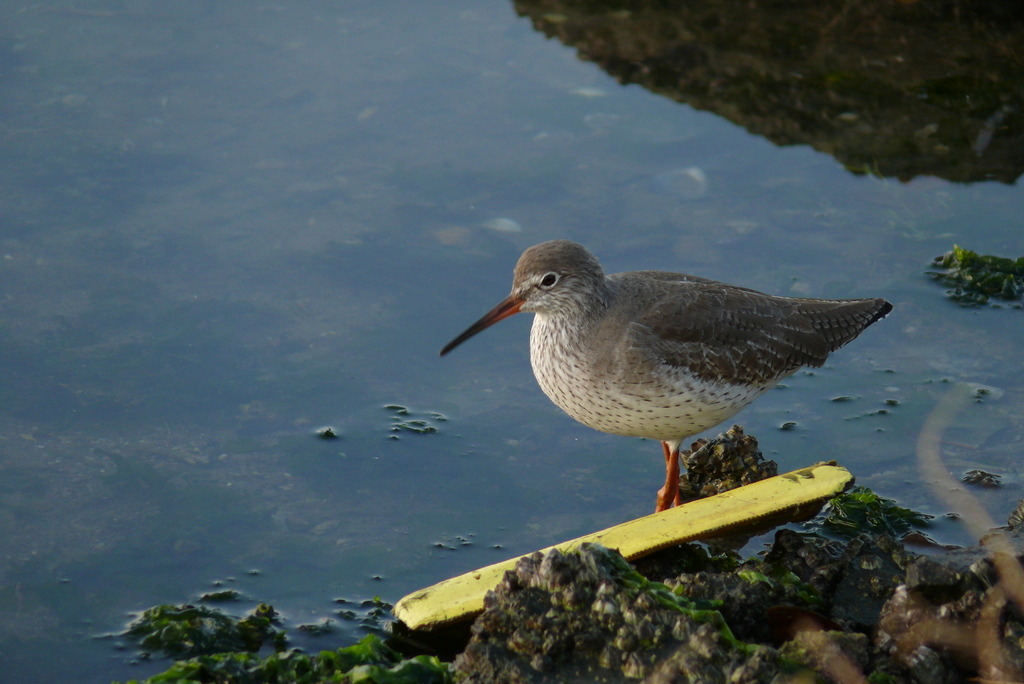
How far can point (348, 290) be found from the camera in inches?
265

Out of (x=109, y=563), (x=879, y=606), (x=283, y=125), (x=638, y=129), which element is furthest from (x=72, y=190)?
(x=879, y=606)

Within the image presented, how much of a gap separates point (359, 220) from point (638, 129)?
2618mm

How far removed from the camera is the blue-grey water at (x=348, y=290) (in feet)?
16.5

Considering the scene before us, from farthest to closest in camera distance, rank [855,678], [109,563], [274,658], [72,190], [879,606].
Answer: [72,190] → [109,563] → [879,606] → [274,658] → [855,678]

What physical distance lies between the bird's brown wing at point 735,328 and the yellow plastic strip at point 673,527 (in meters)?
0.68

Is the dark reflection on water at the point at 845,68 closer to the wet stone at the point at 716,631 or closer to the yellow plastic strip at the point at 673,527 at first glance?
the yellow plastic strip at the point at 673,527

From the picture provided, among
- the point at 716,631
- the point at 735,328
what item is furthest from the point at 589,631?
the point at 735,328

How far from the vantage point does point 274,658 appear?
3938mm

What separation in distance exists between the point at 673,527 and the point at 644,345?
986 millimetres

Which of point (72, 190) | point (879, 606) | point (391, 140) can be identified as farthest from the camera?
point (391, 140)

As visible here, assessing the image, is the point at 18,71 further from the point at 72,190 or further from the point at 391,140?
the point at 391,140

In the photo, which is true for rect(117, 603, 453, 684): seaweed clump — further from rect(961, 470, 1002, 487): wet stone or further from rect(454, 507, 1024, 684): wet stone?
rect(961, 470, 1002, 487): wet stone

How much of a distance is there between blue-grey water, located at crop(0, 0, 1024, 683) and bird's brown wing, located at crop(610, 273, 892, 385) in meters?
0.55

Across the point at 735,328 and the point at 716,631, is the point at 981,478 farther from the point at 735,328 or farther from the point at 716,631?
the point at 716,631
